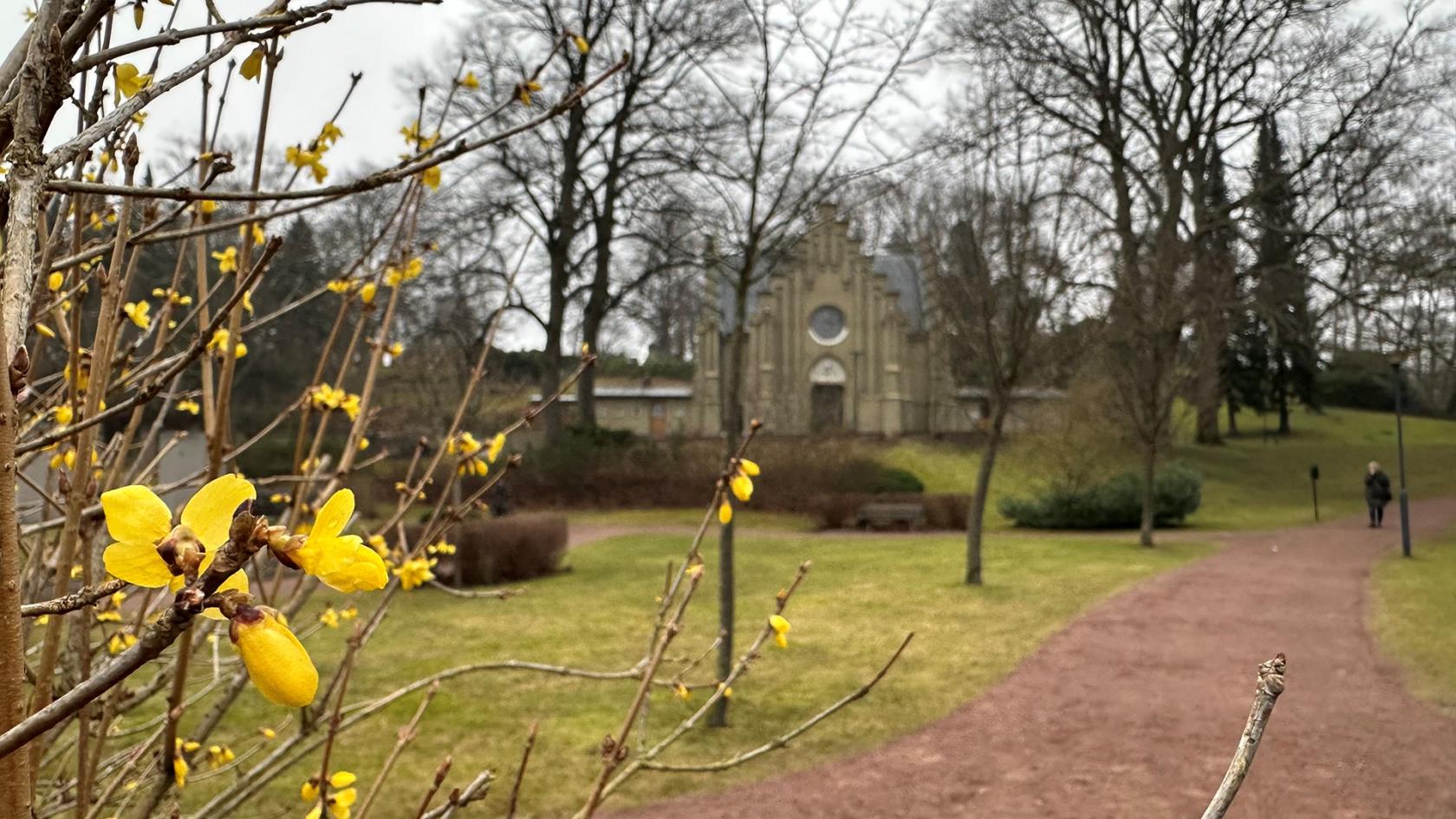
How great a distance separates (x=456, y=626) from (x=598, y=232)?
14.0m

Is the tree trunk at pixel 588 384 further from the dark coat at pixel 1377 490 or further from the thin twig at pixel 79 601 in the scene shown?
the thin twig at pixel 79 601

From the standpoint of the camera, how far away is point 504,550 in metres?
13.2

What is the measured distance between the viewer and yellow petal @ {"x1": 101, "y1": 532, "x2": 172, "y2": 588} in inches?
19.2

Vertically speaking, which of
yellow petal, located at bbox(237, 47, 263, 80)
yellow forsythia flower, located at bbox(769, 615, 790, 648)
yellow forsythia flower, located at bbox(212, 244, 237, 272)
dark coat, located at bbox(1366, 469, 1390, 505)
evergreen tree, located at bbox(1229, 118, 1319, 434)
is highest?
evergreen tree, located at bbox(1229, 118, 1319, 434)

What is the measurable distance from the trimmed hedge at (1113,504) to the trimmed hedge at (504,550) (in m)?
9.44

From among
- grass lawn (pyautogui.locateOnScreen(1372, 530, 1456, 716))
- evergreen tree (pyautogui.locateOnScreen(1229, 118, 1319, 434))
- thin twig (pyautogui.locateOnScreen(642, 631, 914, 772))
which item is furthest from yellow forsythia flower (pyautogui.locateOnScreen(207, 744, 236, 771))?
evergreen tree (pyautogui.locateOnScreen(1229, 118, 1319, 434))

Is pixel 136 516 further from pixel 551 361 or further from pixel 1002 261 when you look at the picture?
pixel 551 361

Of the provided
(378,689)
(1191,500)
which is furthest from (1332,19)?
(378,689)

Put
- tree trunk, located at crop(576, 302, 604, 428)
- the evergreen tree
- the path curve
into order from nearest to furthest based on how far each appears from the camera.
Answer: the path curve → the evergreen tree → tree trunk, located at crop(576, 302, 604, 428)

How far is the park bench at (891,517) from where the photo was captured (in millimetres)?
19516

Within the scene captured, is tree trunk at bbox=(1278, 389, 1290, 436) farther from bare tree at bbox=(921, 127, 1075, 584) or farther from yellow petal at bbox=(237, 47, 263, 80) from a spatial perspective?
yellow petal at bbox=(237, 47, 263, 80)

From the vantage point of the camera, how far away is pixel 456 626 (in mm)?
10125

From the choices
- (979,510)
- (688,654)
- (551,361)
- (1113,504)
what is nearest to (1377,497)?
(1113,504)

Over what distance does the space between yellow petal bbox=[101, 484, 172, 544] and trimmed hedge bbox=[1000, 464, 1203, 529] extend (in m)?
19.8
